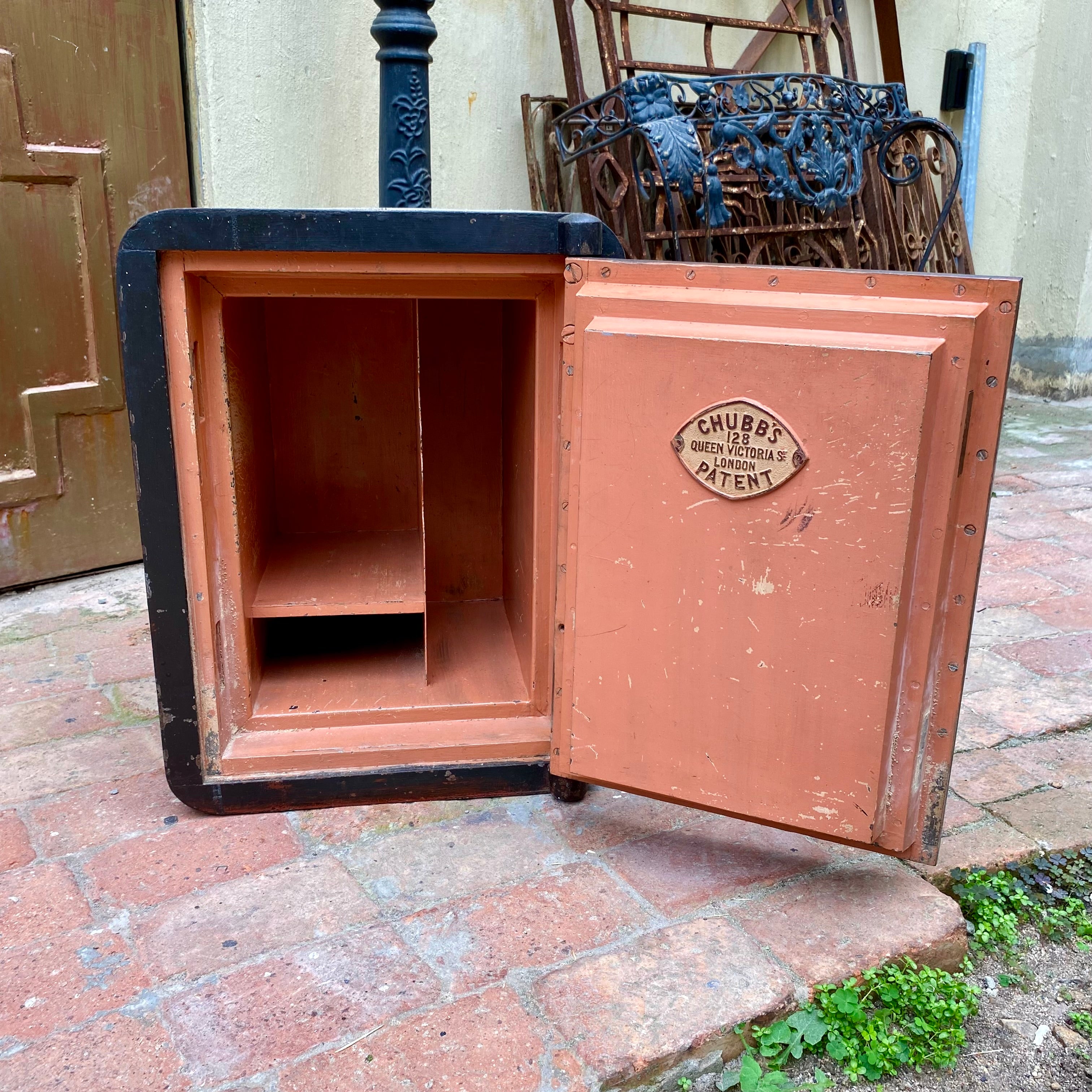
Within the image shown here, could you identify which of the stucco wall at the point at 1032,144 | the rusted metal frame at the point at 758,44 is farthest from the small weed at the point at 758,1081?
the stucco wall at the point at 1032,144

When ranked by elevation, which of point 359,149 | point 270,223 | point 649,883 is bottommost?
point 649,883

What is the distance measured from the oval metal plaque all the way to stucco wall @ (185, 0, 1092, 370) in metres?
2.30

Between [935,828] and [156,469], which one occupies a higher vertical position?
[156,469]

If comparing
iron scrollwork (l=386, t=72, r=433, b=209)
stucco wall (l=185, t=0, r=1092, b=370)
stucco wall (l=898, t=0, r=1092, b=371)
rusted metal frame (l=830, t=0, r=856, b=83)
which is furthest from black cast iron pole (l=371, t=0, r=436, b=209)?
stucco wall (l=898, t=0, r=1092, b=371)

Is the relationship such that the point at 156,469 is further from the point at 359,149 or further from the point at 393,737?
the point at 359,149

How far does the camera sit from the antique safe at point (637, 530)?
5.15ft

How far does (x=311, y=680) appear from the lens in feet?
7.70

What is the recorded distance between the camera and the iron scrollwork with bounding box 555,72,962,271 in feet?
12.7

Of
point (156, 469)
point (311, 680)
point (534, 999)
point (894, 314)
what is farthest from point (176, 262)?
point (534, 999)

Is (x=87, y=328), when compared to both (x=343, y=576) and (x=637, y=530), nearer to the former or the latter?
(x=343, y=576)

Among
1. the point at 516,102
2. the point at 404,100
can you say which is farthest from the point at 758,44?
the point at 404,100

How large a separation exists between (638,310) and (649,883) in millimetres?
1035

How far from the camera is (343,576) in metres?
2.47

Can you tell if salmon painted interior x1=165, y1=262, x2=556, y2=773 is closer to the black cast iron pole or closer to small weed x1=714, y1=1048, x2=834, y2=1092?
the black cast iron pole
